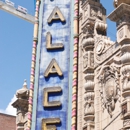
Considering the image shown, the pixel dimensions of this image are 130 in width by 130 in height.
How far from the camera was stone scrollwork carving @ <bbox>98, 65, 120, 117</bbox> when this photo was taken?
18781 mm

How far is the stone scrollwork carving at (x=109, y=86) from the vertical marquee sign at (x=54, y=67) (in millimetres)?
2789

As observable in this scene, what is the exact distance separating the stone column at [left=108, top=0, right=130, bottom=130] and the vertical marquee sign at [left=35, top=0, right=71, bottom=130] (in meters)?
4.72

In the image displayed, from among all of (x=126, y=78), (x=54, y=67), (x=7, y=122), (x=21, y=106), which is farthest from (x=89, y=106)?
(x=7, y=122)

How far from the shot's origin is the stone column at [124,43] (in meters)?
17.4

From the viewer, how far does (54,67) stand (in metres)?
23.1

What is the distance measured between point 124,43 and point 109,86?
225 centimetres

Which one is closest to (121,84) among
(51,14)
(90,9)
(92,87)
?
(92,87)

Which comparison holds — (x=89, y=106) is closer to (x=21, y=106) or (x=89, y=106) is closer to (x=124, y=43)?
(x=124, y=43)

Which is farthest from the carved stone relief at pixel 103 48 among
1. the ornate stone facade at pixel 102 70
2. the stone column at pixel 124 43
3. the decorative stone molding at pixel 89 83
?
the stone column at pixel 124 43

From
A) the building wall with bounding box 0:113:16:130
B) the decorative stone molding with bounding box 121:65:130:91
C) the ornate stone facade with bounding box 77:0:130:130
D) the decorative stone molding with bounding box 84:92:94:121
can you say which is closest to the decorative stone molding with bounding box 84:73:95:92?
the ornate stone facade with bounding box 77:0:130:130

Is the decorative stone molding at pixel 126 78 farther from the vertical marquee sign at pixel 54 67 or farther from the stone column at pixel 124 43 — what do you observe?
the vertical marquee sign at pixel 54 67

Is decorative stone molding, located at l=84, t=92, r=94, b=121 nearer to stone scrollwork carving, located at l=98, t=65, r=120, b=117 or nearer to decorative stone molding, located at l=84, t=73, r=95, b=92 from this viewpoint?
decorative stone molding, located at l=84, t=73, r=95, b=92

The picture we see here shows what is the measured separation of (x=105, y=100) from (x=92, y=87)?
60.5 inches

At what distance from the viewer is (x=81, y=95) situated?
70.6 ft
